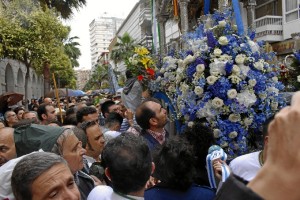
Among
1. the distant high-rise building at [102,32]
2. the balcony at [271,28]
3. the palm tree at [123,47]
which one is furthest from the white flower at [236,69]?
the distant high-rise building at [102,32]

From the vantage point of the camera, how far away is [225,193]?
29.4 inches

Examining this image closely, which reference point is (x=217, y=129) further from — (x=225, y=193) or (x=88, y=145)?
(x=225, y=193)

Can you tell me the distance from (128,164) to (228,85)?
152 cm

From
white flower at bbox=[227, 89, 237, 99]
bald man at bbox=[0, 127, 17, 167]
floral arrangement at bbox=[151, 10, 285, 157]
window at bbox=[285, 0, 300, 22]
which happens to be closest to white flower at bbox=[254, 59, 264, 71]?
floral arrangement at bbox=[151, 10, 285, 157]

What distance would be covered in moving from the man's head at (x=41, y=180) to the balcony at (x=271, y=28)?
16.3 meters

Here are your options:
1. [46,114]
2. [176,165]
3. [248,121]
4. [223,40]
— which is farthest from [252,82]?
[46,114]

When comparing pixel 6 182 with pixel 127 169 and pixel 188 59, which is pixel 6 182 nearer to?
pixel 127 169

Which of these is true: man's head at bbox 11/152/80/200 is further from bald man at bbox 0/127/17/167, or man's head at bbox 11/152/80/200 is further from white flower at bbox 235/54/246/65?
white flower at bbox 235/54/246/65

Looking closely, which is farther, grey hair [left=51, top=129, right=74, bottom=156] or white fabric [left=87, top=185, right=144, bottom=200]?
grey hair [left=51, top=129, right=74, bottom=156]

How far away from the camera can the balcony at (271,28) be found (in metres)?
16.7

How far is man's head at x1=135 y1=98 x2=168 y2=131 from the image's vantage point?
3820 millimetres

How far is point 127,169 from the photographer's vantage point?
202 cm

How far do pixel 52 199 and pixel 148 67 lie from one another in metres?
3.33

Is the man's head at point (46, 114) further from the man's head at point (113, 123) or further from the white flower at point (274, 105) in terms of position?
the white flower at point (274, 105)
